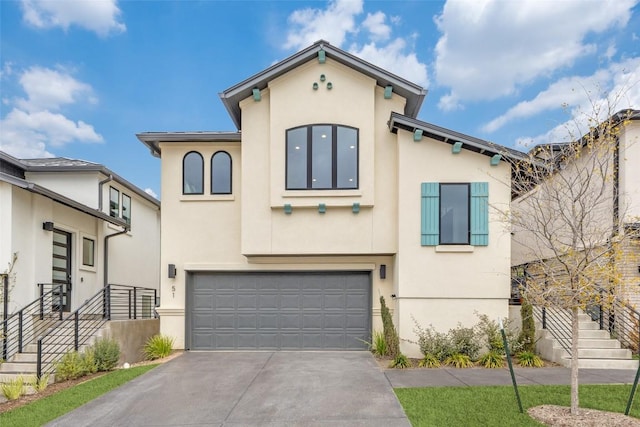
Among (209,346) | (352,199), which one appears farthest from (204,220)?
(352,199)

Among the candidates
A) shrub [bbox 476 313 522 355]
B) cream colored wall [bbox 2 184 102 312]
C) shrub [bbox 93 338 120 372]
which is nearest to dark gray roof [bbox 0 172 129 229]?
cream colored wall [bbox 2 184 102 312]

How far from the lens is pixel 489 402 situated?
6.49 metres

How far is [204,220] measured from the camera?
1184cm

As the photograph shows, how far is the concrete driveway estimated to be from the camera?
6.21 metres

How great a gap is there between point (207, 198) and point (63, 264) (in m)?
4.91

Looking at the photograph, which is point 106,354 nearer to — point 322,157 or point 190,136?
point 190,136

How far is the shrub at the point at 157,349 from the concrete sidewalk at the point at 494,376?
5873mm

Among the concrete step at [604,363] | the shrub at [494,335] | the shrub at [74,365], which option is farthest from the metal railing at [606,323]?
the shrub at [74,365]

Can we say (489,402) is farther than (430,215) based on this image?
No

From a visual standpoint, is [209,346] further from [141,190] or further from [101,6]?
[101,6]

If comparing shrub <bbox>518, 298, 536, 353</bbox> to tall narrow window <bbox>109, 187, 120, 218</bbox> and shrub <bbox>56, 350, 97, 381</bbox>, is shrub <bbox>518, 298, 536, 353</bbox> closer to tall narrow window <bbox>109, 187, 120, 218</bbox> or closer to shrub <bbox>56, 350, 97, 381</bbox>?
shrub <bbox>56, 350, 97, 381</bbox>

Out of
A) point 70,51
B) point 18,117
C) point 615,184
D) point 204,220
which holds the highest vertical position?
point 70,51

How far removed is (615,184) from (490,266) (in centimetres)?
442

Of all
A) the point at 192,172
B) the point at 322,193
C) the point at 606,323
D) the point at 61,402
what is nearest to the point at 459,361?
the point at 606,323
